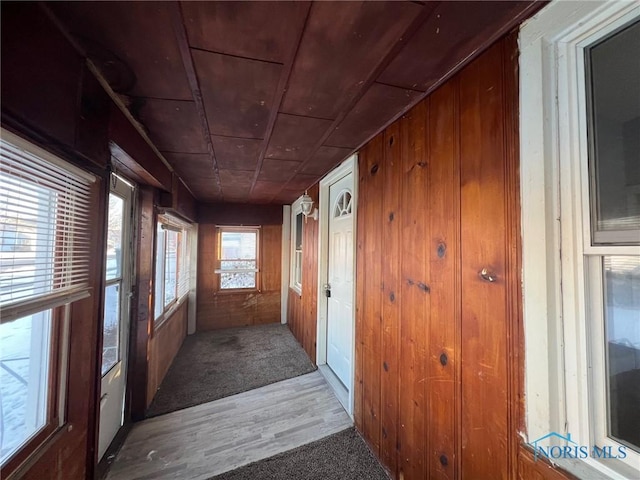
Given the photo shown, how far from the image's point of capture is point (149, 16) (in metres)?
0.89

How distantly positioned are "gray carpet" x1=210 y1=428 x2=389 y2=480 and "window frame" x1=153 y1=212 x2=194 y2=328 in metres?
1.65

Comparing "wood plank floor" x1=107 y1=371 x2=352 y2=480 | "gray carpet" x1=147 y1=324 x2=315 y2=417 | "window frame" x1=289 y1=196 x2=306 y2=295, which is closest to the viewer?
"wood plank floor" x1=107 y1=371 x2=352 y2=480

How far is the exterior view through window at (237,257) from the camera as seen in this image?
15.8ft

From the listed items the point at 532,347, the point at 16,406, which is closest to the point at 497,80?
the point at 532,347

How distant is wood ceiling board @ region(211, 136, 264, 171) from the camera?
1.94 m

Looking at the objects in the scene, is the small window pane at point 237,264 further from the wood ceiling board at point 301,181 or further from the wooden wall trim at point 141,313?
the wooden wall trim at point 141,313

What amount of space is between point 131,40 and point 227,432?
2.56 meters

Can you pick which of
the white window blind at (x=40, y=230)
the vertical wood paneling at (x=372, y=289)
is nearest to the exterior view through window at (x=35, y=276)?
the white window blind at (x=40, y=230)

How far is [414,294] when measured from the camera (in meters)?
1.48

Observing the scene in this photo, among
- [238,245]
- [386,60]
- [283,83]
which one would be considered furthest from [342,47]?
[238,245]

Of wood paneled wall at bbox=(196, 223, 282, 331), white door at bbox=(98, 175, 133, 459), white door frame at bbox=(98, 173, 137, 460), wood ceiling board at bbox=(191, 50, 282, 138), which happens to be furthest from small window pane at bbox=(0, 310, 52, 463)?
wood paneled wall at bbox=(196, 223, 282, 331)

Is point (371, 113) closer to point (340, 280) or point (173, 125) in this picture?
point (173, 125)

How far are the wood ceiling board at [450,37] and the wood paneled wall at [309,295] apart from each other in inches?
86.9

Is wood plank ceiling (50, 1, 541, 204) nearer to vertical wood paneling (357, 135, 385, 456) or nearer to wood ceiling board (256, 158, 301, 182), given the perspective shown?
vertical wood paneling (357, 135, 385, 456)
